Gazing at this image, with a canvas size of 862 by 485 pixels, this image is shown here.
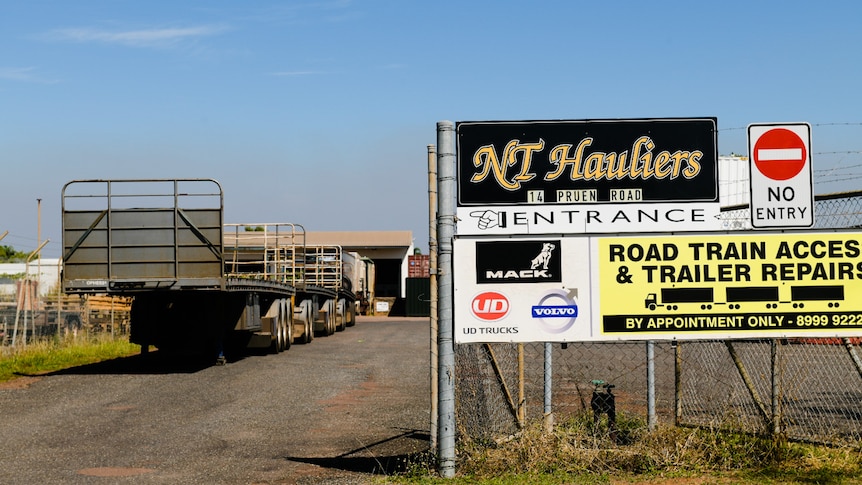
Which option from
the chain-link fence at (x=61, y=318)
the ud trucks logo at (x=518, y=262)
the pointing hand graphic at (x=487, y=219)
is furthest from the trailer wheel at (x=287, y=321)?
the ud trucks logo at (x=518, y=262)

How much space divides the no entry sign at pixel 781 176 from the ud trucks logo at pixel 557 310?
1.78 m

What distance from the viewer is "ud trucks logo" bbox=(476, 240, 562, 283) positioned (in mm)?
8156

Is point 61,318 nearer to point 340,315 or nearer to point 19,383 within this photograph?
point 340,315

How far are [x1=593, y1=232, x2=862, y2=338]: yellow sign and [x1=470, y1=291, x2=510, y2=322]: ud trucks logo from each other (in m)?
0.87

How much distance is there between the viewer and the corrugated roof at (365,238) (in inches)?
2495

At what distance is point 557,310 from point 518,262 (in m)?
0.54

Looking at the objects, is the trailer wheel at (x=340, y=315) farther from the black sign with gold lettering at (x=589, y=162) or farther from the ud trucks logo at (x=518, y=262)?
the ud trucks logo at (x=518, y=262)

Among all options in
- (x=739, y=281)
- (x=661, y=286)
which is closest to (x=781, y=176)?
(x=739, y=281)

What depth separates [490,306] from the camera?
8.12 m

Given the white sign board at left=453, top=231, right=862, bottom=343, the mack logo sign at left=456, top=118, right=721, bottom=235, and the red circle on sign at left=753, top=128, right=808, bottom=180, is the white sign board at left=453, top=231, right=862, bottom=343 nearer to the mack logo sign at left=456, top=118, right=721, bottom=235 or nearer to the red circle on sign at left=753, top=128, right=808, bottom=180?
the mack logo sign at left=456, top=118, right=721, bottom=235

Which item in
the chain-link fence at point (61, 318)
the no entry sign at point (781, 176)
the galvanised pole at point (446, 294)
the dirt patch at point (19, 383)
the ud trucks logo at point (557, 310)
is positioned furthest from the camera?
the chain-link fence at point (61, 318)

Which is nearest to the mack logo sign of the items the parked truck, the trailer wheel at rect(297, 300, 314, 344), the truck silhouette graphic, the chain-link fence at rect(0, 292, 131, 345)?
the truck silhouette graphic

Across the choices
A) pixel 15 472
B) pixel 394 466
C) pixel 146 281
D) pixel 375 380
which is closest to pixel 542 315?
pixel 394 466

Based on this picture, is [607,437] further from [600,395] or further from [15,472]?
[15,472]
